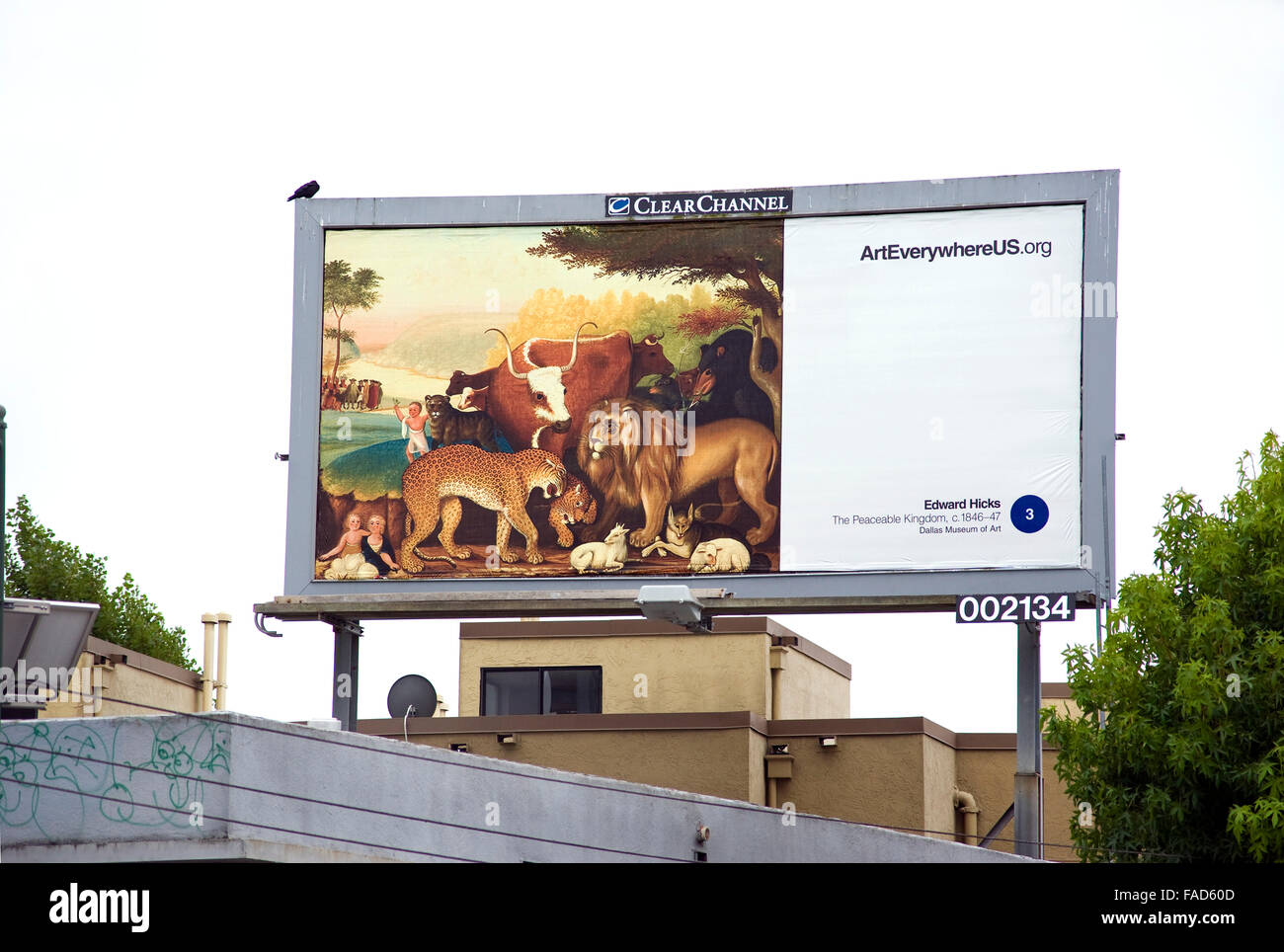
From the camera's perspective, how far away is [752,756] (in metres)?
26.4

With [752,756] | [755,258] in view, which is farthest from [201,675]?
[755,258]

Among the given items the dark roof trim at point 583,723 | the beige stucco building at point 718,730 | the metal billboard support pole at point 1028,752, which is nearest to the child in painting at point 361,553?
the dark roof trim at point 583,723

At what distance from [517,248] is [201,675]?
15.4m

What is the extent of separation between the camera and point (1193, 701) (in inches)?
822

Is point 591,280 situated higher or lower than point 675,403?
higher

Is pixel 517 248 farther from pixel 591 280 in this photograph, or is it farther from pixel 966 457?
pixel 966 457

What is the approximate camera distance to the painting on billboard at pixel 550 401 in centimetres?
2378

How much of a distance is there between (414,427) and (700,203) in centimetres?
471

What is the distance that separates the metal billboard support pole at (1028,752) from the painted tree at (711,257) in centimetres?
407

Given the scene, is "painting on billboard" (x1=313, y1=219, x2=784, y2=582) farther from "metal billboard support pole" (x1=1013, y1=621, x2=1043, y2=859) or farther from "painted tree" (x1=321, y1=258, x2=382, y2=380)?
"metal billboard support pole" (x1=1013, y1=621, x2=1043, y2=859)

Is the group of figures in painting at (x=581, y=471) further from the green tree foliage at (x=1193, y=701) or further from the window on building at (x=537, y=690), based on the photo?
the window on building at (x=537, y=690)
